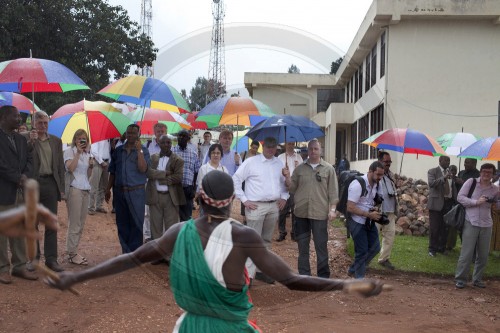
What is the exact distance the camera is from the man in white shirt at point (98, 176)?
33.2 feet

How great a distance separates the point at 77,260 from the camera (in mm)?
7602

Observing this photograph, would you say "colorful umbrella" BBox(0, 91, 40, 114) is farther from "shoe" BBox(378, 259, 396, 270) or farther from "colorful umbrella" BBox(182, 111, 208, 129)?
"shoe" BBox(378, 259, 396, 270)

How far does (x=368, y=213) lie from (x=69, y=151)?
413 cm

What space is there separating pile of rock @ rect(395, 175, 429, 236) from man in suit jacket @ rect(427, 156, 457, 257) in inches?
77.0

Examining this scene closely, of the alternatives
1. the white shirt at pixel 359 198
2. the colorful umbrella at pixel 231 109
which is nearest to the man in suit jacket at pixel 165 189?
the colorful umbrella at pixel 231 109

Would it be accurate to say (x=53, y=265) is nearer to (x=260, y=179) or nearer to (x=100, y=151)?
(x=260, y=179)

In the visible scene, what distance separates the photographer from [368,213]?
7250 millimetres

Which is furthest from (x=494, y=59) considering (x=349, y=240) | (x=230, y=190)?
(x=230, y=190)

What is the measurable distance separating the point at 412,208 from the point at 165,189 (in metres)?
7.09

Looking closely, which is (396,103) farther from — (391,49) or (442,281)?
(442,281)

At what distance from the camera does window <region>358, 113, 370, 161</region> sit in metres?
18.6

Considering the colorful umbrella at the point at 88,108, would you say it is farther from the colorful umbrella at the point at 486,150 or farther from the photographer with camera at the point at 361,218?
the colorful umbrella at the point at 486,150

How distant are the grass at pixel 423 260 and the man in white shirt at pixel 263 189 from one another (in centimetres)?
275

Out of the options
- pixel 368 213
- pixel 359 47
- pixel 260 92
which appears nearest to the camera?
pixel 368 213
